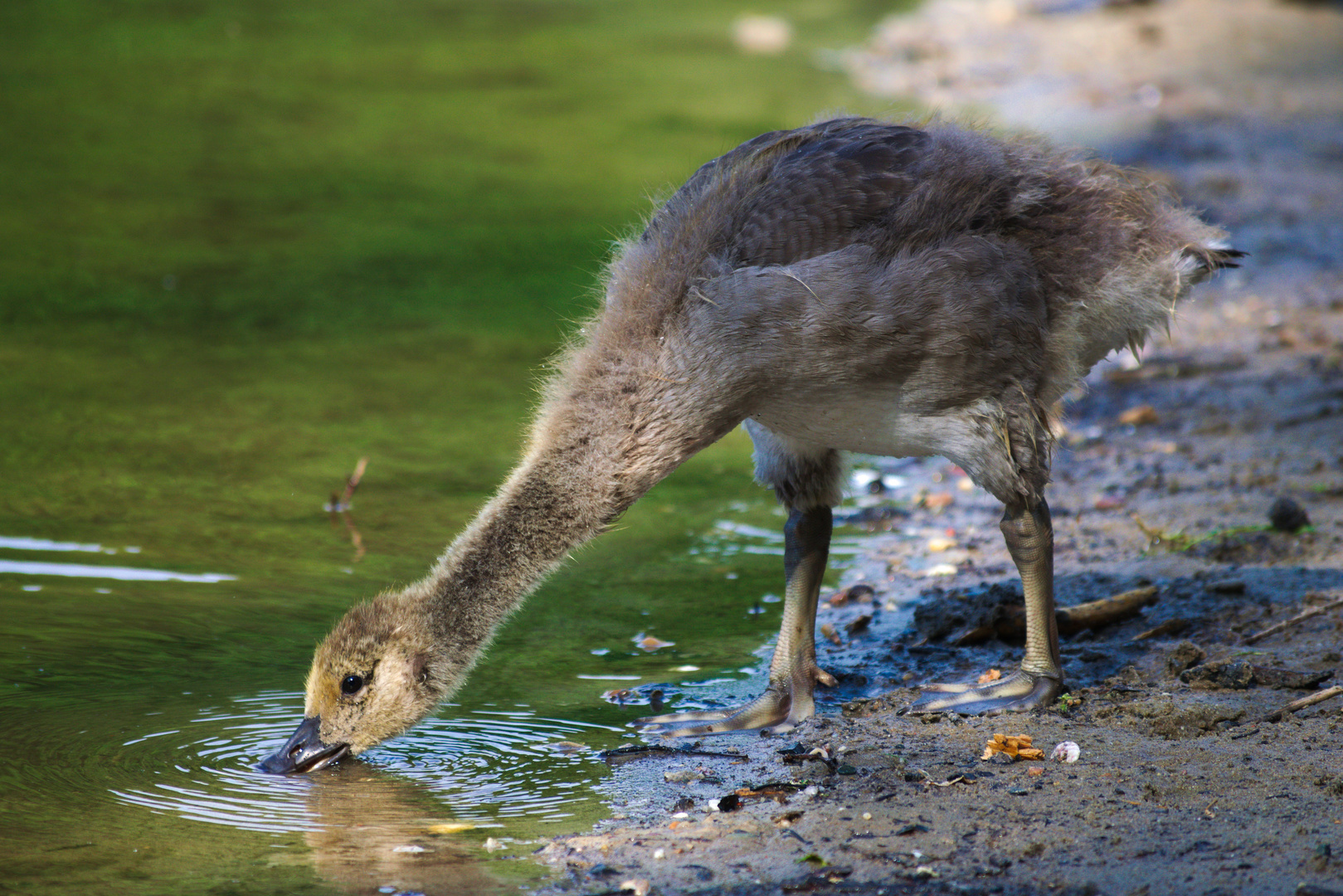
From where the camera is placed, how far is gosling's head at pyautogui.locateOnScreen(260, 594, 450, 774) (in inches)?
202

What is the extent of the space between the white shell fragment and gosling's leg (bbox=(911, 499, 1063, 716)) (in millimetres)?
422

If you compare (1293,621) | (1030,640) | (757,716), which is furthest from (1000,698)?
(1293,621)

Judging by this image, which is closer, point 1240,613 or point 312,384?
point 1240,613

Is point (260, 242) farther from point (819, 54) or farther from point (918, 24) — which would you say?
point (918, 24)

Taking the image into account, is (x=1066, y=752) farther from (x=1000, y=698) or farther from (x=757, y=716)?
(x=757, y=716)

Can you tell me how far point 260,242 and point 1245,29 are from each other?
1496 cm

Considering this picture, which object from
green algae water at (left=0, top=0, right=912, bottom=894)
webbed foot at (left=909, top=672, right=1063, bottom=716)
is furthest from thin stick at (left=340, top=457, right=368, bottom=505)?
webbed foot at (left=909, top=672, right=1063, bottom=716)

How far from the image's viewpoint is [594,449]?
5.17 metres

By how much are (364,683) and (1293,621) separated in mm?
3633

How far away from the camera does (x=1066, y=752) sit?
16.6 feet

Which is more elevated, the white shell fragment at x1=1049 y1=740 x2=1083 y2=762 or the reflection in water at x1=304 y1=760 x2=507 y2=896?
the white shell fragment at x1=1049 y1=740 x2=1083 y2=762

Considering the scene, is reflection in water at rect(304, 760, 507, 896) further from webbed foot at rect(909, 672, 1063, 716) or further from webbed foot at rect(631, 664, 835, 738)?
webbed foot at rect(909, 672, 1063, 716)

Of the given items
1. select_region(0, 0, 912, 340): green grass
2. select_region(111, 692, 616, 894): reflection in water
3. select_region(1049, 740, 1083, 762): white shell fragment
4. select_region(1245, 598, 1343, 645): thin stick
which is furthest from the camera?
select_region(0, 0, 912, 340): green grass

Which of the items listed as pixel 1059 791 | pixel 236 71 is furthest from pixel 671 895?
pixel 236 71
